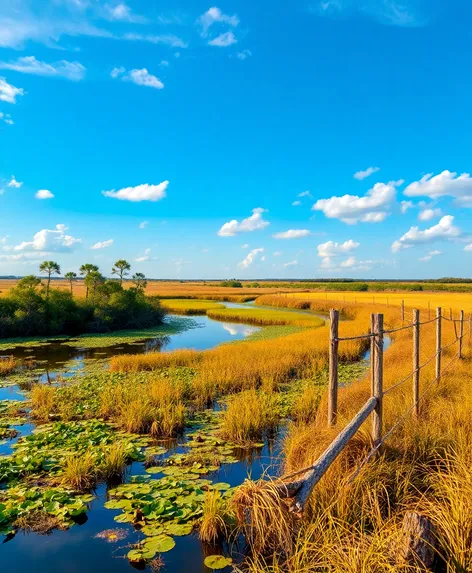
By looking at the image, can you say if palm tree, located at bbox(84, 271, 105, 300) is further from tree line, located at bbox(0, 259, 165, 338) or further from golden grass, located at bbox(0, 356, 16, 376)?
golden grass, located at bbox(0, 356, 16, 376)

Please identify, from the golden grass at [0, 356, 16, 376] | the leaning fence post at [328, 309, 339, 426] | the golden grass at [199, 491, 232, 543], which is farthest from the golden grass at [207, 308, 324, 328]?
the golden grass at [199, 491, 232, 543]

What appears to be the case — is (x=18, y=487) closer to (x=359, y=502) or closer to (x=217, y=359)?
(x=359, y=502)

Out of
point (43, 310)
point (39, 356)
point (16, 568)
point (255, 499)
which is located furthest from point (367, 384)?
point (43, 310)

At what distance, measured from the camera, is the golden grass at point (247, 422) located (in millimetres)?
8203

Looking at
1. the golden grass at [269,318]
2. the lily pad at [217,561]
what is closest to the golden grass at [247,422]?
the lily pad at [217,561]

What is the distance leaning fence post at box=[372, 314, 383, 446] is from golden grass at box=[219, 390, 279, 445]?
317cm

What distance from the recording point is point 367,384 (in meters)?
9.87

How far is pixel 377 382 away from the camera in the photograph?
552 centimetres

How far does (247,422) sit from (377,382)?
3479mm

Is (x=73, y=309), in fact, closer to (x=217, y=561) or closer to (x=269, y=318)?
(x=269, y=318)

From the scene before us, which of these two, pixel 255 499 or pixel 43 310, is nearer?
pixel 255 499

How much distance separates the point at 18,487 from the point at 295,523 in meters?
4.23

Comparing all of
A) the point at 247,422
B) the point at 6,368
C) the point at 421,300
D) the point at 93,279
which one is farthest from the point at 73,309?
the point at 421,300

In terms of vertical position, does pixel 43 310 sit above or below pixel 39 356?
above
